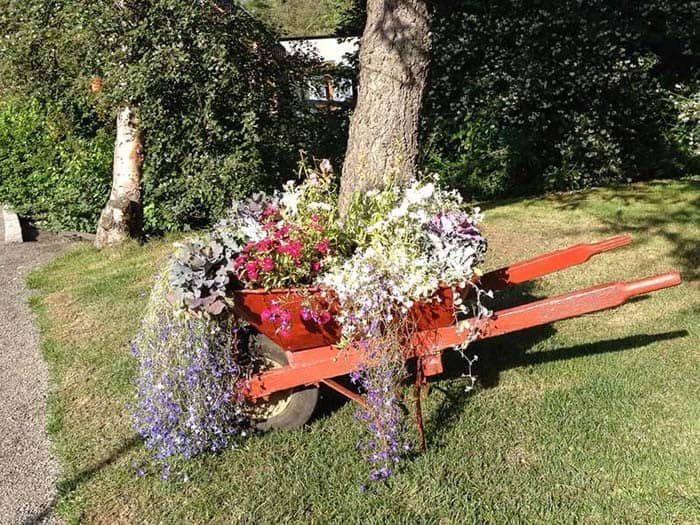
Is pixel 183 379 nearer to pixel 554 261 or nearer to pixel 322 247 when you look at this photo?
pixel 322 247

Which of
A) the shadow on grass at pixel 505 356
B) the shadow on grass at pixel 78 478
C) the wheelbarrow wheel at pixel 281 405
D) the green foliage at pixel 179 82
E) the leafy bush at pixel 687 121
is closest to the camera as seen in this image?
the shadow on grass at pixel 78 478

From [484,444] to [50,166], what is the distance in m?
8.52

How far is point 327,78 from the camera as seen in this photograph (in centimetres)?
838

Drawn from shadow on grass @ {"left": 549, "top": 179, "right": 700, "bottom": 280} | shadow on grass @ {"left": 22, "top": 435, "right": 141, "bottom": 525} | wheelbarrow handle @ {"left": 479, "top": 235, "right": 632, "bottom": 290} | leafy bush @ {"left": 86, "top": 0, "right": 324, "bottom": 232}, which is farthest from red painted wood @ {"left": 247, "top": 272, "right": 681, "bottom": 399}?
leafy bush @ {"left": 86, "top": 0, "right": 324, "bottom": 232}

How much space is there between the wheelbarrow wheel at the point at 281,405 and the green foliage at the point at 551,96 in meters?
6.03

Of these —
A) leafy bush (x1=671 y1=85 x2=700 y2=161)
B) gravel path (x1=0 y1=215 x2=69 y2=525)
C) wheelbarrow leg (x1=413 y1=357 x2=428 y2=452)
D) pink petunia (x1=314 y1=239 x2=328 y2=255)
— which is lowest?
gravel path (x1=0 y1=215 x2=69 y2=525)

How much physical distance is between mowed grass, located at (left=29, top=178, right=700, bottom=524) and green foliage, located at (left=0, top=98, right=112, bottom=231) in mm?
3862


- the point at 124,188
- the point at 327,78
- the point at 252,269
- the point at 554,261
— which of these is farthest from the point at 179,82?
the point at 554,261

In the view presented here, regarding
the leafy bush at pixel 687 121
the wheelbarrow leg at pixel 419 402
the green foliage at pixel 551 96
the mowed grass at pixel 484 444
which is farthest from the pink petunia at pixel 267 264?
the leafy bush at pixel 687 121

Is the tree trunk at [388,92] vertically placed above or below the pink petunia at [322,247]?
above

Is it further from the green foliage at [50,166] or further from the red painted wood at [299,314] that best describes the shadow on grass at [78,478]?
the green foliage at [50,166]

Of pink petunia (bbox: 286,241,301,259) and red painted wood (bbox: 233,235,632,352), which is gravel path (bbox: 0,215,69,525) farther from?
pink petunia (bbox: 286,241,301,259)

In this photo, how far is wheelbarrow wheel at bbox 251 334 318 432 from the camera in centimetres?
330

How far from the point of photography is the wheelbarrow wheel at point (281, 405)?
10.8 ft
